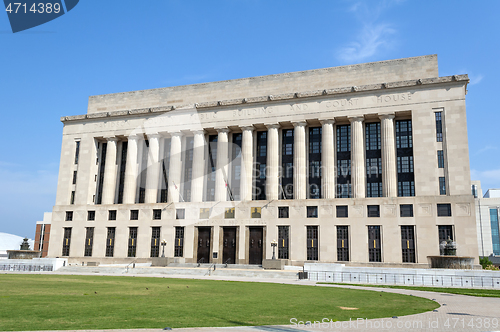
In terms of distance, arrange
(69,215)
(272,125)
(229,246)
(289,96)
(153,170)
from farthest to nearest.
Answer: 1. (69,215)
2. (153,170)
3. (272,125)
4. (289,96)
5. (229,246)

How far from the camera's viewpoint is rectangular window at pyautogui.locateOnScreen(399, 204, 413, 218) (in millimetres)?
54562

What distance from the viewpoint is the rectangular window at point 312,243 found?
5712 centimetres

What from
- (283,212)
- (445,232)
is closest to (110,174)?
(283,212)

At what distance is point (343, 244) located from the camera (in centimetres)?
5622

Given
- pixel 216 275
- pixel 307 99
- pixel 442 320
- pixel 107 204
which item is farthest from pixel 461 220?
pixel 107 204

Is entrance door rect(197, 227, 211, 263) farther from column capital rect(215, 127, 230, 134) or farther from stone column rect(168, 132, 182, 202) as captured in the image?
column capital rect(215, 127, 230, 134)

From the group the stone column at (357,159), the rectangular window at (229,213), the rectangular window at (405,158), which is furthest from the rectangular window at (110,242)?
the rectangular window at (405,158)

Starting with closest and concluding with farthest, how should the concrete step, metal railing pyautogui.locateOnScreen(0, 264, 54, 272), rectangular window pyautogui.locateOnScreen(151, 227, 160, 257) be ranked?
1. the concrete step
2. metal railing pyautogui.locateOnScreen(0, 264, 54, 272)
3. rectangular window pyautogui.locateOnScreen(151, 227, 160, 257)

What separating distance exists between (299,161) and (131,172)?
2877 cm

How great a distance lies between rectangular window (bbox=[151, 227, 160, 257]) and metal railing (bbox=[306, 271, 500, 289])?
3024 cm

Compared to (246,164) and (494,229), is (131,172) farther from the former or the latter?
(494,229)

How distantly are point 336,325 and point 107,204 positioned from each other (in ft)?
205

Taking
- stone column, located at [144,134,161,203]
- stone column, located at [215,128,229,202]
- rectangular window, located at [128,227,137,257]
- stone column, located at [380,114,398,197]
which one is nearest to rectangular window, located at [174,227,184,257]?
rectangular window, located at [128,227,137,257]

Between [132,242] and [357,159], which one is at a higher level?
[357,159]
